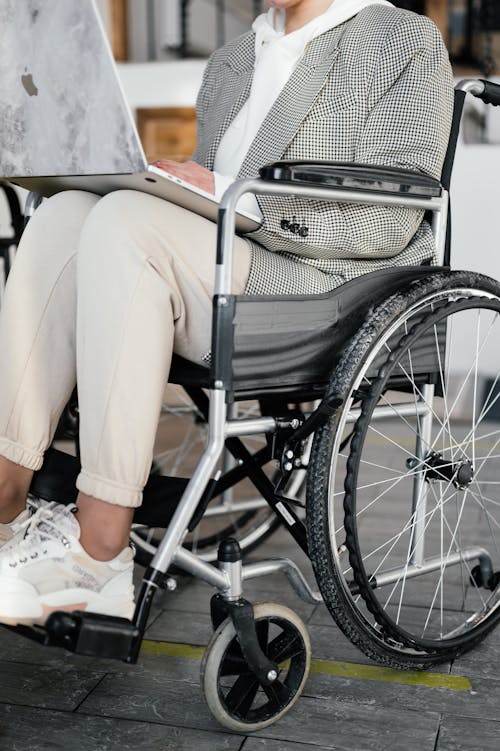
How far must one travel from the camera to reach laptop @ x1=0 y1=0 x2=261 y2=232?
1148 millimetres

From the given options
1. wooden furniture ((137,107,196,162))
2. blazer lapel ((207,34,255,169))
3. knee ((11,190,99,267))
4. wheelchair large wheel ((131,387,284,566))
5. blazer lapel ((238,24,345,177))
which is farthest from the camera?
wooden furniture ((137,107,196,162))

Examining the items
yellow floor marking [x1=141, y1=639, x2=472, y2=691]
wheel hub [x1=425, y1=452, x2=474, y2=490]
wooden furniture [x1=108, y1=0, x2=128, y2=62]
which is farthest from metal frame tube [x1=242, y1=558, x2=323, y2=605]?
wooden furniture [x1=108, y1=0, x2=128, y2=62]

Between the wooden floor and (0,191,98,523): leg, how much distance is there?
0.27 m

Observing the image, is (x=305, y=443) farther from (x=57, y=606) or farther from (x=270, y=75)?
(x=270, y=75)

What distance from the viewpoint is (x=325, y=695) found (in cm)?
135

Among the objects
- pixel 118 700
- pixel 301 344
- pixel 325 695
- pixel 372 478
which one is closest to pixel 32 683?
pixel 118 700

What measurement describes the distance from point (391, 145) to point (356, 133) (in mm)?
64

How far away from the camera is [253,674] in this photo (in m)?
1.24

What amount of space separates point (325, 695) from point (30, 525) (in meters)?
0.49

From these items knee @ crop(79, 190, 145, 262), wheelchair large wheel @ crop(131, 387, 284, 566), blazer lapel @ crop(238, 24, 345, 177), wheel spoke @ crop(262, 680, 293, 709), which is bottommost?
wheelchair large wheel @ crop(131, 387, 284, 566)

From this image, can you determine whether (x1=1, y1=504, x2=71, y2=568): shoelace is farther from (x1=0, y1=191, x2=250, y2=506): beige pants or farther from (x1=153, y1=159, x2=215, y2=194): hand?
(x1=153, y1=159, x2=215, y2=194): hand

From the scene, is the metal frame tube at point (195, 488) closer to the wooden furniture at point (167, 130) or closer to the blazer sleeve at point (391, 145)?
the blazer sleeve at point (391, 145)

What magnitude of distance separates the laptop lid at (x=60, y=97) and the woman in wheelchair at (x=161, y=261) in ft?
0.22

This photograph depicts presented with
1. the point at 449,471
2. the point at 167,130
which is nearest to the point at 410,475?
the point at 449,471
